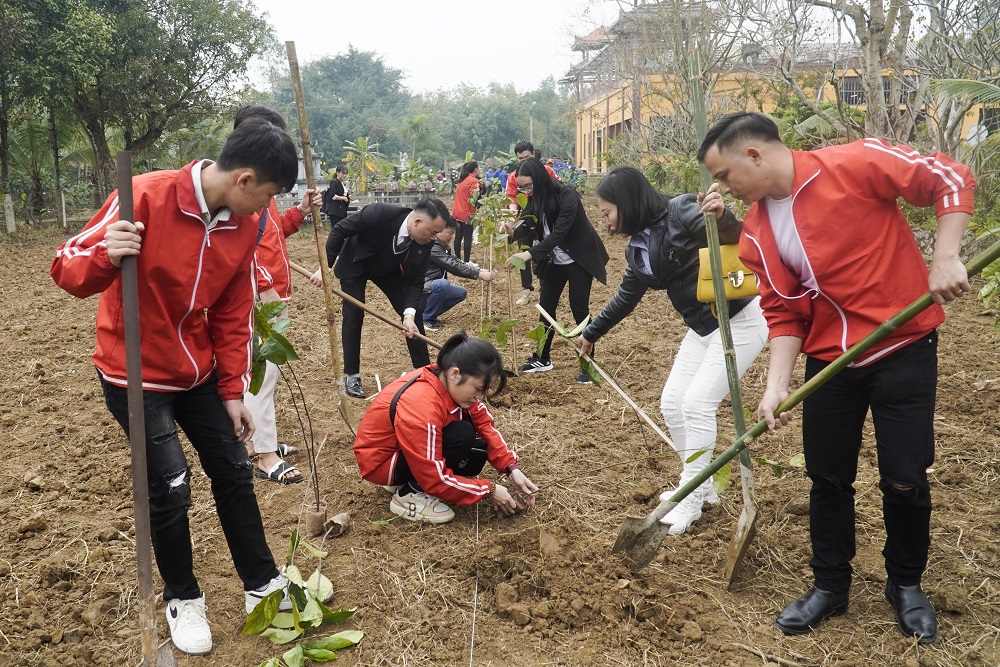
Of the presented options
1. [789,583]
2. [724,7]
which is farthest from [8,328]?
[724,7]

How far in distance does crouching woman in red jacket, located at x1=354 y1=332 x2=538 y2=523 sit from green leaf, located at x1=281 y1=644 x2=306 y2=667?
0.93 m

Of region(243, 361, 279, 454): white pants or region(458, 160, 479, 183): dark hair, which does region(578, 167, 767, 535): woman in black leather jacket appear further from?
region(458, 160, 479, 183): dark hair

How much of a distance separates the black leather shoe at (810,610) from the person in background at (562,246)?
122 inches

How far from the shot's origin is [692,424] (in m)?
3.27

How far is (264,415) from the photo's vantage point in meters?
4.11

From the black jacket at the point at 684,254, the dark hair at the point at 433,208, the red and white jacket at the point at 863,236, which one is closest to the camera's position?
the red and white jacket at the point at 863,236

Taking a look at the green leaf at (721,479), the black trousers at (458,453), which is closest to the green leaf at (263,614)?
the black trousers at (458,453)

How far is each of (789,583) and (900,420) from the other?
900mm

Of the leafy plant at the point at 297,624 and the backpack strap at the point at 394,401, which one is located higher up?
the backpack strap at the point at 394,401

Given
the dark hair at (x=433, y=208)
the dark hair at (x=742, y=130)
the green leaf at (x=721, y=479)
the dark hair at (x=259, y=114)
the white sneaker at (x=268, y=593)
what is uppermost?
the dark hair at (x=259, y=114)

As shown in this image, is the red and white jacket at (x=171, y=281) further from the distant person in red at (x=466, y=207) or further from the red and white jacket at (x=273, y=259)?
the distant person in red at (x=466, y=207)

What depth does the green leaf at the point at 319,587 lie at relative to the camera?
2812 mm

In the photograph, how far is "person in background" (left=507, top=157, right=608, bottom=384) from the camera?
18.8ft

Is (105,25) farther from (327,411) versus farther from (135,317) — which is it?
(135,317)
